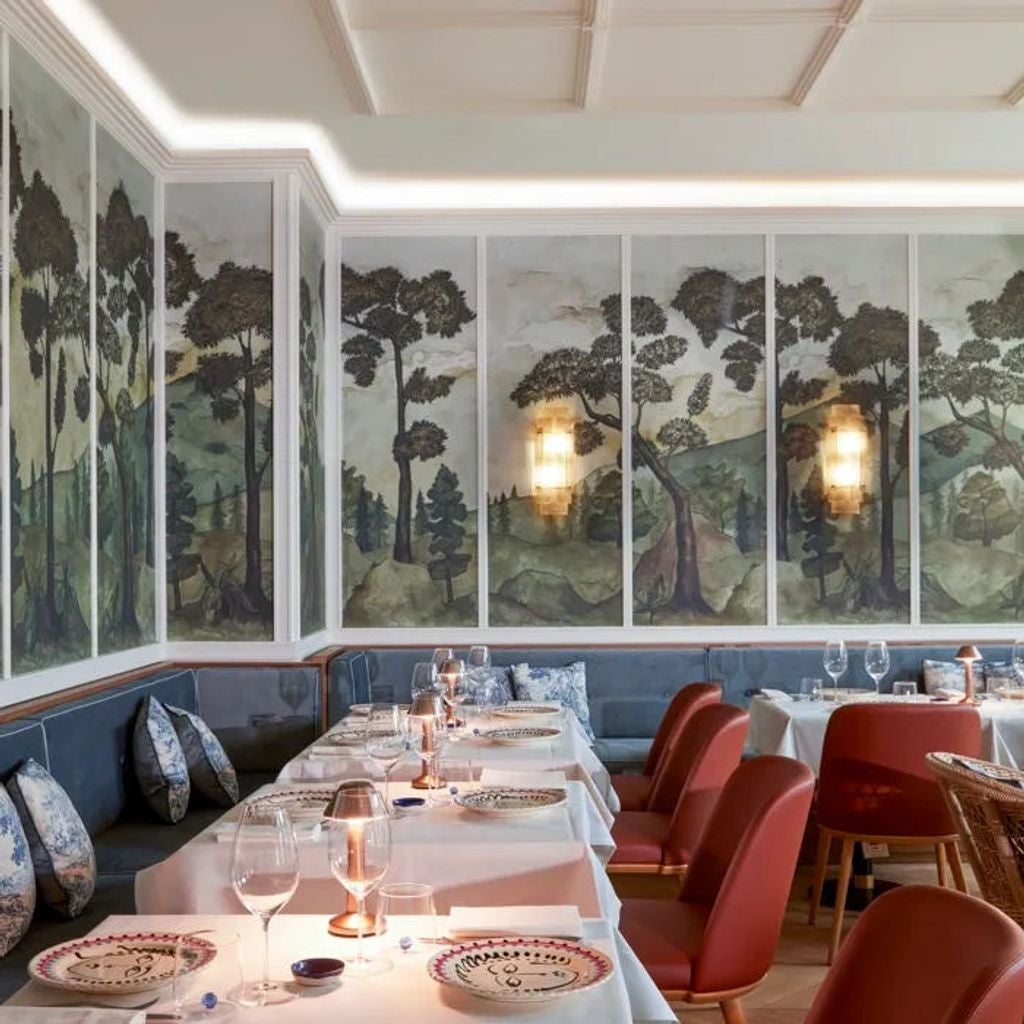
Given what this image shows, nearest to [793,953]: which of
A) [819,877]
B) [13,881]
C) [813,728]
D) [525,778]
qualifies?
[819,877]

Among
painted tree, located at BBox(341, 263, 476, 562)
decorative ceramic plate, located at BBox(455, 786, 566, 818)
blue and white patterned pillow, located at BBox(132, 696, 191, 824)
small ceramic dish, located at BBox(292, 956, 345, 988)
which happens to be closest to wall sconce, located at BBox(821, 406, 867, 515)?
painted tree, located at BBox(341, 263, 476, 562)

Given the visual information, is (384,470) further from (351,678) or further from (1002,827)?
(1002,827)

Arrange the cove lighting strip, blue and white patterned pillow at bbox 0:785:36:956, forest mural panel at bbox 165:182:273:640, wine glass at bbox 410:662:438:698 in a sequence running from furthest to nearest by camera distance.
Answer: the cove lighting strip
forest mural panel at bbox 165:182:273:640
wine glass at bbox 410:662:438:698
blue and white patterned pillow at bbox 0:785:36:956

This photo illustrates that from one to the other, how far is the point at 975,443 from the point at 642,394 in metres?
1.83

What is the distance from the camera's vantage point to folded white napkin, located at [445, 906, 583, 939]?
202 centimetres

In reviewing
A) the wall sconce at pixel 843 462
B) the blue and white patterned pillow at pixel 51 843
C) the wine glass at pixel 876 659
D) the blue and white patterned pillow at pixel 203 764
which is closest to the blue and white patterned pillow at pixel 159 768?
the blue and white patterned pillow at pixel 203 764

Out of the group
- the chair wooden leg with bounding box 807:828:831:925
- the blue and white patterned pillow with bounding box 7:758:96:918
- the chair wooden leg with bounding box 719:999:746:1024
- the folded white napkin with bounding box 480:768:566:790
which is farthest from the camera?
the chair wooden leg with bounding box 807:828:831:925

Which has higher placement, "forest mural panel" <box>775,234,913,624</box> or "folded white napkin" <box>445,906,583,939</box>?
"forest mural panel" <box>775,234,913,624</box>

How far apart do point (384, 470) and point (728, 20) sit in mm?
3207

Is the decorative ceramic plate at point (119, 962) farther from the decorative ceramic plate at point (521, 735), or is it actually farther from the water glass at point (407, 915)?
the decorative ceramic plate at point (521, 735)

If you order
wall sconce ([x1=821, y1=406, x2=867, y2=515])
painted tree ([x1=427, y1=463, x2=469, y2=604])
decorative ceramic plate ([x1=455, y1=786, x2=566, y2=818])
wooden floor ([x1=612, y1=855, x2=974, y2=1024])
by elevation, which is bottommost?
wooden floor ([x1=612, y1=855, x2=974, y2=1024])

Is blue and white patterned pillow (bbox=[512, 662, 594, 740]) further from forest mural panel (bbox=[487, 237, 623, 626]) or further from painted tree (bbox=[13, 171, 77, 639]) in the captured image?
painted tree (bbox=[13, 171, 77, 639])

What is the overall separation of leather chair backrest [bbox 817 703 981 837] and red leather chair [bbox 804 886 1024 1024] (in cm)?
275

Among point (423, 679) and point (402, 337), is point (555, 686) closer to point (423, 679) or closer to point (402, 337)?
point (402, 337)
